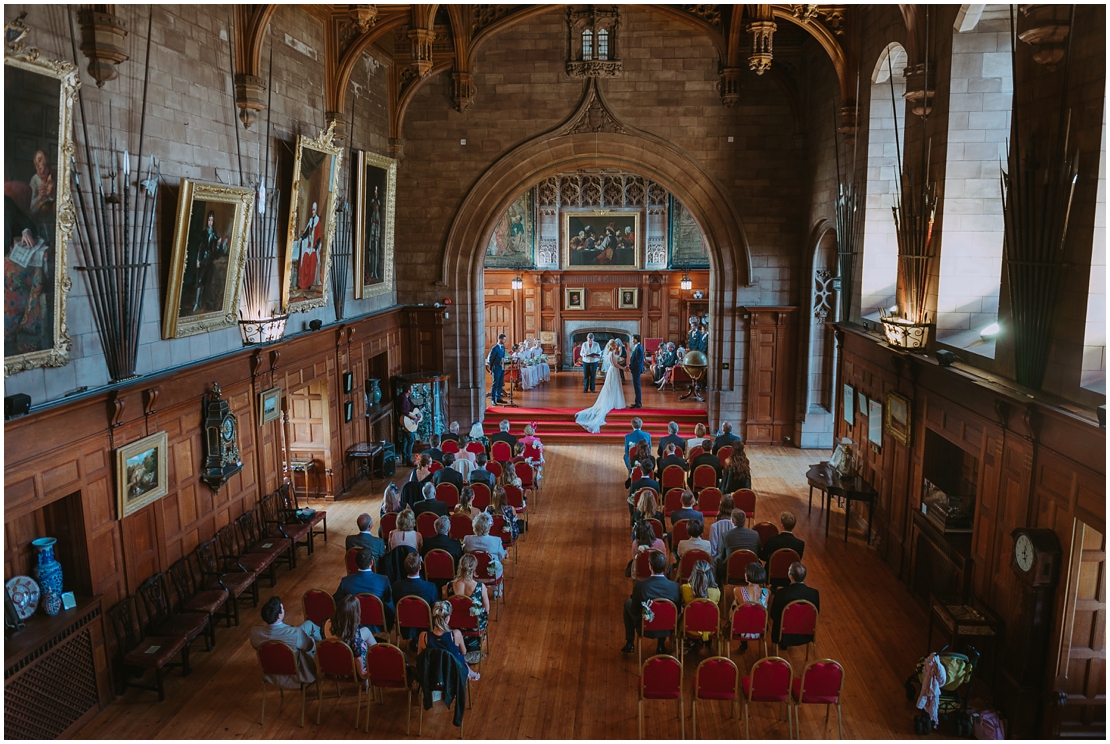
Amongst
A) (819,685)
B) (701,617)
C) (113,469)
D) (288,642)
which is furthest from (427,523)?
(819,685)

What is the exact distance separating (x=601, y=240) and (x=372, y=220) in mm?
10910

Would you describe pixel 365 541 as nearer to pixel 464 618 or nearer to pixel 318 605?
pixel 318 605

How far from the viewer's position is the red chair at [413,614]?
7598 mm

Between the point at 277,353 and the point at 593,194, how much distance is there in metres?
15.1

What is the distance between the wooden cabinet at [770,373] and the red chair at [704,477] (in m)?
5.55

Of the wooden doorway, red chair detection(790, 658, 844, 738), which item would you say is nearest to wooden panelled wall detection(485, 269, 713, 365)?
the wooden doorway

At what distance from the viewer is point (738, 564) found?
8758 mm

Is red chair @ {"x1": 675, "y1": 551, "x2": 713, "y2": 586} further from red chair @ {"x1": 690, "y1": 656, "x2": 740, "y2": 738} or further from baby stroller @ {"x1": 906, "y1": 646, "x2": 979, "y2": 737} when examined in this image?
baby stroller @ {"x1": 906, "y1": 646, "x2": 979, "y2": 737}

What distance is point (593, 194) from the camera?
79.4 feet

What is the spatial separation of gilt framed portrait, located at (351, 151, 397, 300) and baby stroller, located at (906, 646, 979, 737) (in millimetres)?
11179

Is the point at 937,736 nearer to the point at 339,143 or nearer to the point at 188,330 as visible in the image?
the point at 188,330

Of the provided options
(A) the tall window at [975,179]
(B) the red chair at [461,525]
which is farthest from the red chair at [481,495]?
(A) the tall window at [975,179]

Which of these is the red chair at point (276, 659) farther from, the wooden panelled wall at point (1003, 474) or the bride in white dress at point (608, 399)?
the bride in white dress at point (608, 399)

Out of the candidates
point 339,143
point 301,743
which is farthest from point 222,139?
point 301,743
